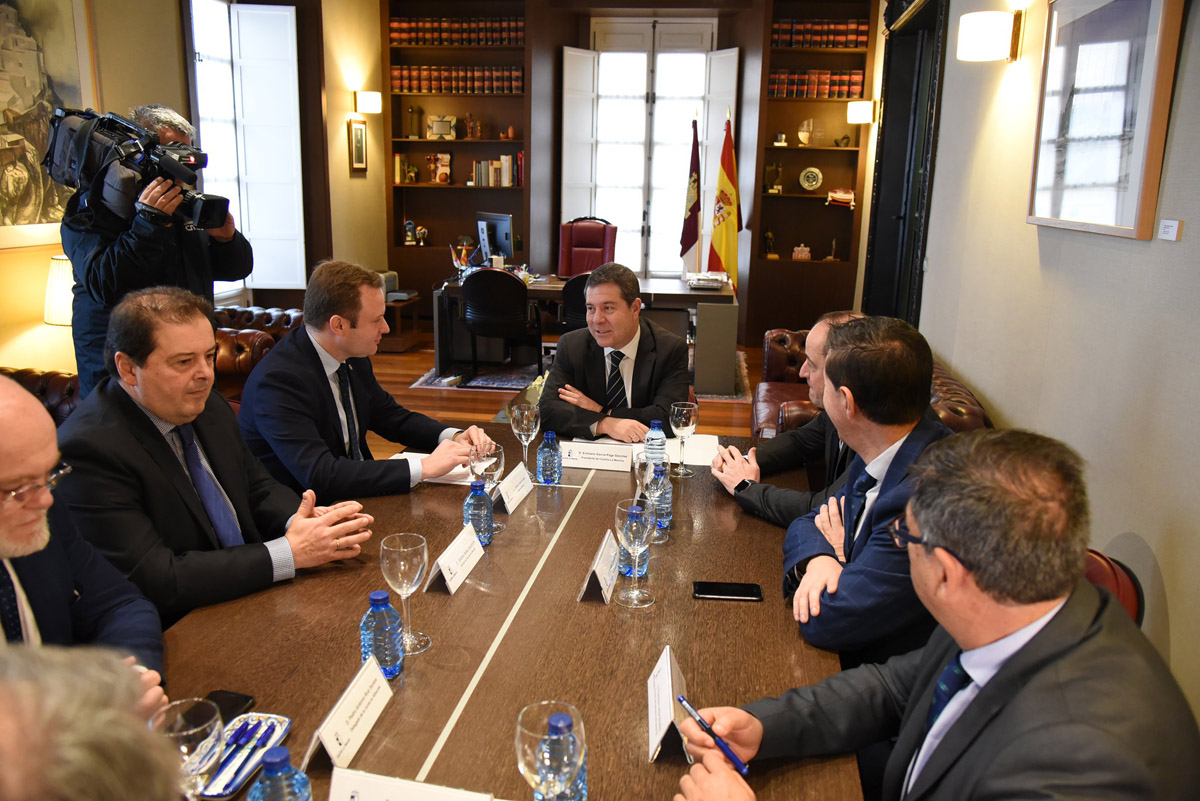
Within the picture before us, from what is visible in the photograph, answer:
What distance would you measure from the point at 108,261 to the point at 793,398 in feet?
10.9

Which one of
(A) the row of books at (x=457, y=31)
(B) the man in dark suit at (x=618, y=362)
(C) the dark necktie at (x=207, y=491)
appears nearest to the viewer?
(C) the dark necktie at (x=207, y=491)

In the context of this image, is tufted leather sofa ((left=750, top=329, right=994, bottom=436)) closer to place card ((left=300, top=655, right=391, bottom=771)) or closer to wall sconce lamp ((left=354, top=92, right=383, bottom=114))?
place card ((left=300, top=655, right=391, bottom=771))

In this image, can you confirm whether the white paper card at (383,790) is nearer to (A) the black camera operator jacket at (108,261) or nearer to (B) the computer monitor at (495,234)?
(A) the black camera operator jacket at (108,261)

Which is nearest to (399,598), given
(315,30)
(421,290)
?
(315,30)

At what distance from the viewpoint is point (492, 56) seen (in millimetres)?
8969

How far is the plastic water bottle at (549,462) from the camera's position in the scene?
2.39 m

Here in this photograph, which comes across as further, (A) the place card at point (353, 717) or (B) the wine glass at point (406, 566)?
(B) the wine glass at point (406, 566)

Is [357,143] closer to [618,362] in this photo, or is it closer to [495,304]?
[495,304]

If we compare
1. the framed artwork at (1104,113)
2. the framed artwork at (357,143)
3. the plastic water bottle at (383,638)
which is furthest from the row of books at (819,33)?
the plastic water bottle at (383,638)

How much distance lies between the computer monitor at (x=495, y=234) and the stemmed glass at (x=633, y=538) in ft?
18.9

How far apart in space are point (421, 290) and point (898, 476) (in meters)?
8.07

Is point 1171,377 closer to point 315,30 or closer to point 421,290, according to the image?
point 315,30

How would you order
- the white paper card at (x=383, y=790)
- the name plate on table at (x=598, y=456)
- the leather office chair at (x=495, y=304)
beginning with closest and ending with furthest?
the white paper card at (x=383, y=790), the name plate on table at (x=598, y=456), the leather office chair at (x=495, y=304)

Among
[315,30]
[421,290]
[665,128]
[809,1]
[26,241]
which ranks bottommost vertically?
[421,290]
